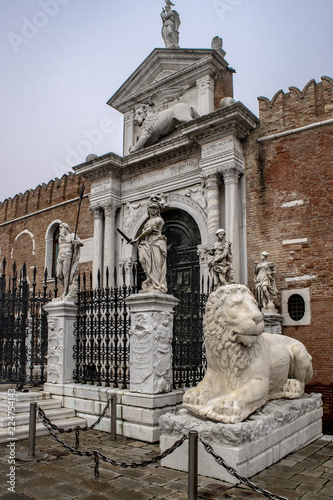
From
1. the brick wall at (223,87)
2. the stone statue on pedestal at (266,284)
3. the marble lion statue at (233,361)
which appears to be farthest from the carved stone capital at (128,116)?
the marble lion statue at (233,361)

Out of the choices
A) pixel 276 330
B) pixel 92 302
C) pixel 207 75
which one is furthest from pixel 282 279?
pixel 207 75

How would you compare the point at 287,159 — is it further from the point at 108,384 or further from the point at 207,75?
the point at 108,384

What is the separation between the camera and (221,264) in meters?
9.79

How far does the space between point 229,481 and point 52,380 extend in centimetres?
428

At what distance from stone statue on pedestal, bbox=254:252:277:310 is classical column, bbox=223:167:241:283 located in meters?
0.90

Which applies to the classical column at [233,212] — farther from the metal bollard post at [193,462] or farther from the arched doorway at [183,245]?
the metal bollard post at [193,462]

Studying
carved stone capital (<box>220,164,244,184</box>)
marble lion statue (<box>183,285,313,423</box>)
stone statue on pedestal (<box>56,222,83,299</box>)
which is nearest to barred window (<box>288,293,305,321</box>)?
carved stone capital (<box>220,164,244,184</box>)

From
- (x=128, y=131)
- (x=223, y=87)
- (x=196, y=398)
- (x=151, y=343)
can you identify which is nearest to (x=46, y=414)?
(x=151, y=343)

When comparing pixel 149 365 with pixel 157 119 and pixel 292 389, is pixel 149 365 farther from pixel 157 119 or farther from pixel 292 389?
pixel 157 119

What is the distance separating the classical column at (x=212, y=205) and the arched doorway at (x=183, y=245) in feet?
3.89

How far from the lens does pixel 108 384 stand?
7.09 metres

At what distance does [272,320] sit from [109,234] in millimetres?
6272

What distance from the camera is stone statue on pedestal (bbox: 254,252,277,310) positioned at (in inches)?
390

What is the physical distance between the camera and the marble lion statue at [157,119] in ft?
42.7
